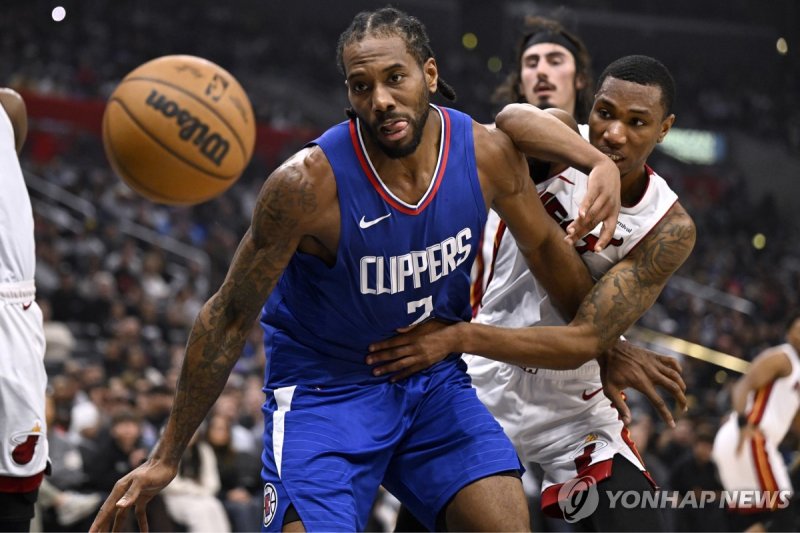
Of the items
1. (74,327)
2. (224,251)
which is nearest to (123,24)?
(224,251)

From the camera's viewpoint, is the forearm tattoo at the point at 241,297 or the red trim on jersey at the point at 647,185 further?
the red trim on jersey at the point at 647,185

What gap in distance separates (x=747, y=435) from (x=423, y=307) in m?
3.96

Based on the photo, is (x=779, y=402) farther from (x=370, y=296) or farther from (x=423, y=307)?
(x=370, y=296)

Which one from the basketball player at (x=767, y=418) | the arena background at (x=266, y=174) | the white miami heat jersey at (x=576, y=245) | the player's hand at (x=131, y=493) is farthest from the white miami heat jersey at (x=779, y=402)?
the player's hand at (x=131, y=493)

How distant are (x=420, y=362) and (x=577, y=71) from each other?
223cm

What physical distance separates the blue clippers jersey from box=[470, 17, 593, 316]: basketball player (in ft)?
5.15

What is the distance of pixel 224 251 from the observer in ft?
40.8

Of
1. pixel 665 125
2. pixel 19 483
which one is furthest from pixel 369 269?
pixel 19 483

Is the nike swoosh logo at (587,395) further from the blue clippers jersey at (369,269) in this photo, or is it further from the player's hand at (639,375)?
the blue clippers jersey at (369,269)

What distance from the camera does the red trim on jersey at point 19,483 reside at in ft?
11.3

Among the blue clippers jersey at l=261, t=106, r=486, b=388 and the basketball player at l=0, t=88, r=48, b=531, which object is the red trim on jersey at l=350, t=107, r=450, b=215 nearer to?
the blue clippers jersey at l=261, t=106, r=486, b=388

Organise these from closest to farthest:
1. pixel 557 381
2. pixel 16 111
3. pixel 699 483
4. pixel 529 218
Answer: pixel 529 218, pixel 557 381, pixel 16 111, pixel 699 483

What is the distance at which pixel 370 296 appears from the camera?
9.75 feet

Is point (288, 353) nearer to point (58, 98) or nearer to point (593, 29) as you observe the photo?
point (58, 98)
